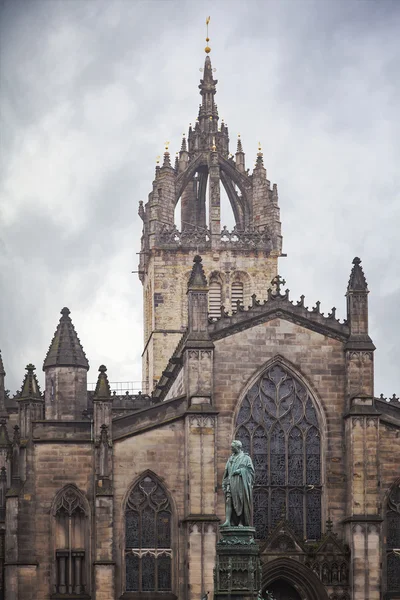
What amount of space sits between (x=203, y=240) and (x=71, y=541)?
27922mm

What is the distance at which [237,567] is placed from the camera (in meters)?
47.7

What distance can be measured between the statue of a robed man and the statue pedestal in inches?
15.6

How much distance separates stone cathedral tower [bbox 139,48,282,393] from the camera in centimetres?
8844

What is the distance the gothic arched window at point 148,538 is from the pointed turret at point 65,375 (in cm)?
1144

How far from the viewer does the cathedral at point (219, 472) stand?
2552 inches

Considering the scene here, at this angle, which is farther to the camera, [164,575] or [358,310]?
[358,310]

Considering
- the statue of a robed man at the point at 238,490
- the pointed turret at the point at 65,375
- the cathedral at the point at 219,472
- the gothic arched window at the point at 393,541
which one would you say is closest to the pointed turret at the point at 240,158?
the pointed turret at the point at 65,375

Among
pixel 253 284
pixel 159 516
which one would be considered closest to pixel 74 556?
pixel 159 516

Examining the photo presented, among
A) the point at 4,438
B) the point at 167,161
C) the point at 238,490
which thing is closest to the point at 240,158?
the point at 167,161

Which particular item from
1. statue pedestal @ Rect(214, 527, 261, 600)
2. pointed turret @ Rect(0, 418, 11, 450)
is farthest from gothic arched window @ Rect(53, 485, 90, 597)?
statue pedestal @ Rect(214, 527, 261, 600)

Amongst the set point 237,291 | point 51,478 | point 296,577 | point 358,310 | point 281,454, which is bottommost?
point 296,577

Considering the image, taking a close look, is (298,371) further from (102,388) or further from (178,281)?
(178,281)

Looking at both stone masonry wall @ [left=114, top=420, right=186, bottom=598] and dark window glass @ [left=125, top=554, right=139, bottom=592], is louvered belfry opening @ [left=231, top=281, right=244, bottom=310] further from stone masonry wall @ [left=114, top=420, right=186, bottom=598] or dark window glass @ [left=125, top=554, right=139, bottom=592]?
dark window glass @ [left=125, top=554, right=139, bottom=592]

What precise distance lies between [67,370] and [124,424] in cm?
1105
